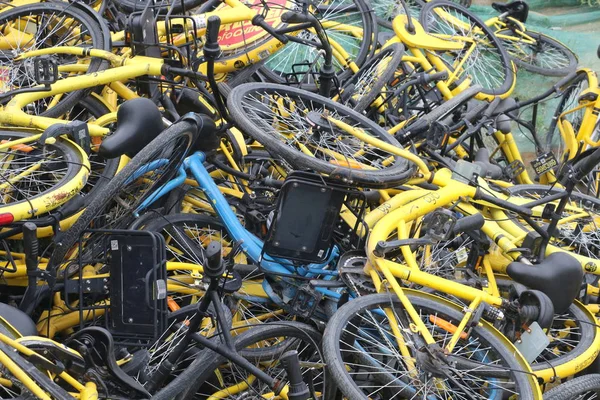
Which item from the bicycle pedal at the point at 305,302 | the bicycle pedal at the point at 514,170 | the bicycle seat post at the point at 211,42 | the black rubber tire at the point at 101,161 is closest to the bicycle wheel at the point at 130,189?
the black rubber tire at the point at 101,161

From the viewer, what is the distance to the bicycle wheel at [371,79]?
6.70 metres

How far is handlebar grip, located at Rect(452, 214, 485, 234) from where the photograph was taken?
16.5ft

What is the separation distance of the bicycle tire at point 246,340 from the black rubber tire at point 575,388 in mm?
1449

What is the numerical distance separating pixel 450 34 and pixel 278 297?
4.80 metres

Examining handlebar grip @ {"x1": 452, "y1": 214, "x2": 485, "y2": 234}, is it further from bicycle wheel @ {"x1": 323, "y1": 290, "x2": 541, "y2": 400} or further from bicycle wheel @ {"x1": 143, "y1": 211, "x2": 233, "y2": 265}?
bicycle wheel @ {"x1": 143, "y1": 211, "x2": 233, "y2": 265}

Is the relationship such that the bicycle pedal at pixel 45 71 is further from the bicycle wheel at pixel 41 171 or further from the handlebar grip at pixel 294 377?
the handlebar grip at pixel 294 377

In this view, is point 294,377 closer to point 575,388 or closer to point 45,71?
point 575,388

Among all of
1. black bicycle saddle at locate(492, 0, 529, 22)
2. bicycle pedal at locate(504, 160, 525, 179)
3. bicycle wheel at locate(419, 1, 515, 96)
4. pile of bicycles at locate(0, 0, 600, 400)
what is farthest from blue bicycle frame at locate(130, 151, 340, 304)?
black bicycle saddle at locate(492, 0, 529, 22)

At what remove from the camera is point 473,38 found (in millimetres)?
8805

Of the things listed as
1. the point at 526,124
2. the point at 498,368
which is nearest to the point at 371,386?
the point at 498,368

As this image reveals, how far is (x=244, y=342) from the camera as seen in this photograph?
16.1ft

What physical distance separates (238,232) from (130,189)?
2.67 feet

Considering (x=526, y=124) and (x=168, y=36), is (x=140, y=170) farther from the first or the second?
(x=526, y=124)

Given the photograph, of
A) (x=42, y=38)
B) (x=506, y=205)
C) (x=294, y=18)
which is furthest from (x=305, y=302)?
(x=42, y=38)
